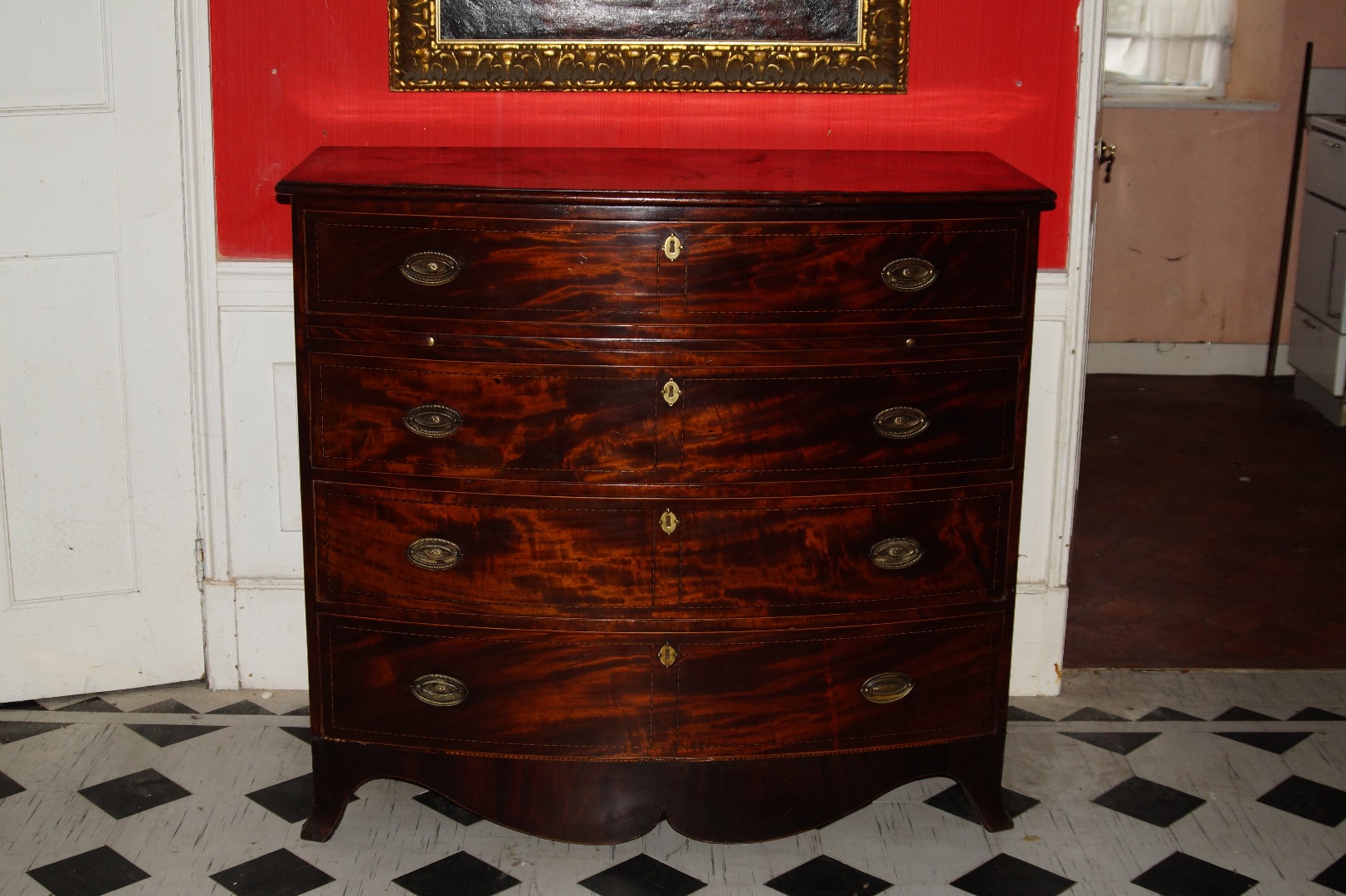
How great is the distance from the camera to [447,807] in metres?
2.86

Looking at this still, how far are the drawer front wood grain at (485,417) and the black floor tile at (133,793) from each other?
0.87m

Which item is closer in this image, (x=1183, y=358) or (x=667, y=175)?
(x=667, y=175)

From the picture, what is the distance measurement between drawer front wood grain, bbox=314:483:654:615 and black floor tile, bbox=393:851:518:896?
19.2 inches

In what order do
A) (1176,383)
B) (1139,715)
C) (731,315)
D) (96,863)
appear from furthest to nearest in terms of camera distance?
(1176,383) → (1139,715) → (96,863) → (731,315)

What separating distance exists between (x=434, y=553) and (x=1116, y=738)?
5.18ft

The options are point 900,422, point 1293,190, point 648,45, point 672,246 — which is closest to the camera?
point 672,246

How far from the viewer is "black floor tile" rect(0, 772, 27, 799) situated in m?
2.85

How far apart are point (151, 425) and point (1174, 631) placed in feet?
8.32

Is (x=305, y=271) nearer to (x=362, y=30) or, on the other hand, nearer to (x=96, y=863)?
(x=362, y=30)

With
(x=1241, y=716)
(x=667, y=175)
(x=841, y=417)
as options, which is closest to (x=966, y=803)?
(x=1241, y=716)

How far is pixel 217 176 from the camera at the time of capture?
3102mm

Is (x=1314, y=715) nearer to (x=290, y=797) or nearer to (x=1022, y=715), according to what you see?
(x=1022, y=715)

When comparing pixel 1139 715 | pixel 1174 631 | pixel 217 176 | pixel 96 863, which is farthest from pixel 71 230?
pixel 1174 631

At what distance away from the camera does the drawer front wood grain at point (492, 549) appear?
252 cm
